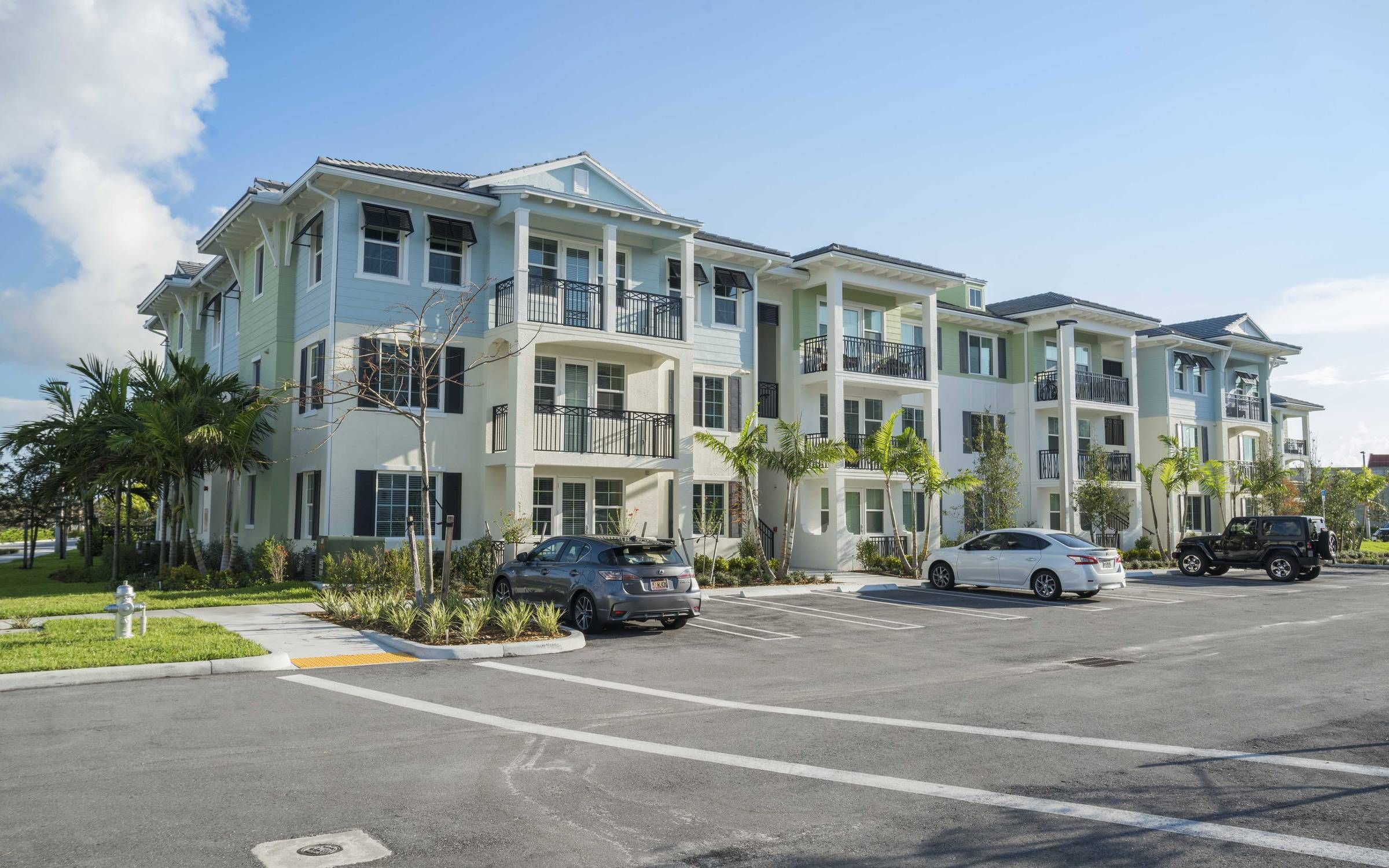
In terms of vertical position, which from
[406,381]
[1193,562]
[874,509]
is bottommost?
[1193,562]

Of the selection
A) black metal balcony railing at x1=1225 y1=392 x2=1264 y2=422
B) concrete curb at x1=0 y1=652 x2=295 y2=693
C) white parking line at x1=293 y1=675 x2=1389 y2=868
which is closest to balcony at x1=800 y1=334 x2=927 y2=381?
concrete curb at x1=0 y1=652 x2=295 y2=693

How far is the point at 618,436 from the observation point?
24.3 m

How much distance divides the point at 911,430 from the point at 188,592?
721 inches

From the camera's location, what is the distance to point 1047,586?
71.0ft

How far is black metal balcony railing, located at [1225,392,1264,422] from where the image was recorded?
44594 millimetres

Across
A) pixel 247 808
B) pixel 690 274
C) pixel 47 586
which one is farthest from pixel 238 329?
pixel 247 808

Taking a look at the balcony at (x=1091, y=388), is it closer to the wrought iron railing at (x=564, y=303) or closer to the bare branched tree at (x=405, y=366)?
the wrought iron railing at (x=564, y=303)

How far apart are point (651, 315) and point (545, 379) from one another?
3.09 meters

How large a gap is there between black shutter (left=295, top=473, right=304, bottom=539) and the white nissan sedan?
15034 millimetres

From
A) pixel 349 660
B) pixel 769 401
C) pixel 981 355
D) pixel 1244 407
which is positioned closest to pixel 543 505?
pixel 769 401

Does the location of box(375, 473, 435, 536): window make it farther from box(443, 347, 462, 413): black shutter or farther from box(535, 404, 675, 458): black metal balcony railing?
box(535, 404, 675, 458): black metal balcony railing

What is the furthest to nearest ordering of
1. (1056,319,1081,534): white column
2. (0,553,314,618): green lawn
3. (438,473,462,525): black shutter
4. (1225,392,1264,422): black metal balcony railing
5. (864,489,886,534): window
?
(1225,392,1264,422): black metal balcony railing → (1056,319,1081,534): white column → (864,489,886,534): window → (438,473,462,525): black shutter → (0,553,314,618): green lawn

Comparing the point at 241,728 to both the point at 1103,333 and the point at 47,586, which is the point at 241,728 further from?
the point at 1103,333

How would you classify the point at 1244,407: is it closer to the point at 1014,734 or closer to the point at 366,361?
the point at 366,361
